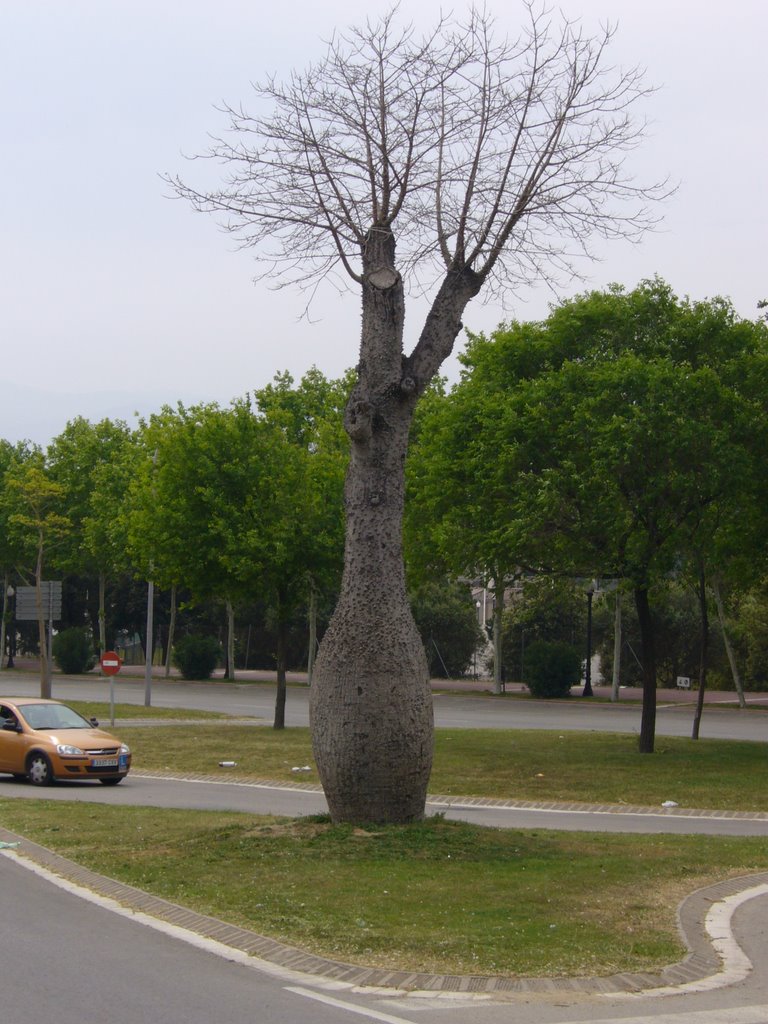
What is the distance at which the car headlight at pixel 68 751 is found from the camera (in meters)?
19.0

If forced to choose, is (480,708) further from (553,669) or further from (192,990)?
(192,990)

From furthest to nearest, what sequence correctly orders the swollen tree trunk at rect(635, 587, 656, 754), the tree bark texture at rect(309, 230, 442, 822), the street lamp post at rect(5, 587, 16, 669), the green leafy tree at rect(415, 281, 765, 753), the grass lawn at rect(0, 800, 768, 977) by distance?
1. the street lamp post at rect(5, 587, 16, 669)
2. the swollen tree trunk at rect(635, 587, 656, 754)
3. the green leafy tree at rect(415, 281, 765, 753)
4. the tree bark texture at rect(309, 230, 442, 822)
5. the grass lawn at rect(0, 800, 768, 977)

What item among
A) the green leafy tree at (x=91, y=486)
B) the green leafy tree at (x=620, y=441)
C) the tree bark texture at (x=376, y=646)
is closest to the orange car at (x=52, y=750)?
the green leafy tree at (x=620, y=441)

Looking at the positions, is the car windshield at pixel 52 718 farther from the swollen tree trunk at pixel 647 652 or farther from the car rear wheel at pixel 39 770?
the swollen tree trunk at pixel 647 652

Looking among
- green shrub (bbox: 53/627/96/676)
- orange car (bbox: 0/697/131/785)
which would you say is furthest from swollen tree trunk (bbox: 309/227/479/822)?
green shrub (bbox: 53/627/96/676)

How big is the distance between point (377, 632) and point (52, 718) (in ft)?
36.3

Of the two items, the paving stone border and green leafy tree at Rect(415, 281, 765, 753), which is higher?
green leafy tree at Rect(415, 281, 765, 753)

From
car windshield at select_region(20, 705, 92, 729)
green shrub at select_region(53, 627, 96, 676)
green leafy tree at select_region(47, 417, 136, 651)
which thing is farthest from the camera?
green shrub at select_region(53, 627, 96, 676)

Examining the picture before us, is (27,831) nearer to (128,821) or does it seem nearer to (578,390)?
(128,821)

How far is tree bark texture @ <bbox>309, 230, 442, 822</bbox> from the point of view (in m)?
10.5

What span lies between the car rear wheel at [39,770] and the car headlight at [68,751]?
10.5 inches

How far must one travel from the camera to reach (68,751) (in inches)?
751

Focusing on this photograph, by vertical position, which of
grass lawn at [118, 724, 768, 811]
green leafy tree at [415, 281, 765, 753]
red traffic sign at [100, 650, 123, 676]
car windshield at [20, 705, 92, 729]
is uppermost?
green leafy tree at [415, 281, 765, 753]

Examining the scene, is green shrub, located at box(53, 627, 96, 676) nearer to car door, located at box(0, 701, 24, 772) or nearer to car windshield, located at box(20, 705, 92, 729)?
car windshield, located at box(20, 705, 92, 729)
